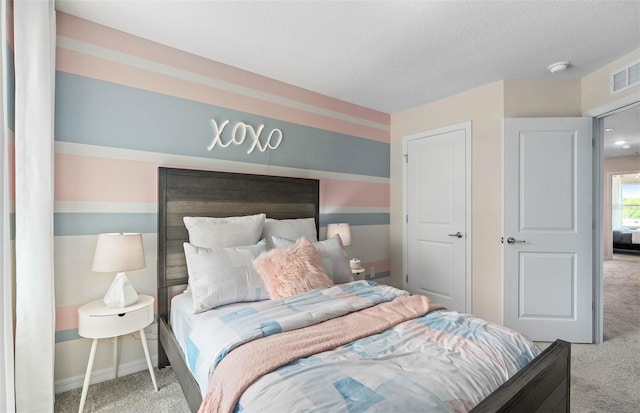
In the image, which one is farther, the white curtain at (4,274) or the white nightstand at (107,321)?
the white nightstand at (107,321)

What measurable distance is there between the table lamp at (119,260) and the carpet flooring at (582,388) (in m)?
0.61

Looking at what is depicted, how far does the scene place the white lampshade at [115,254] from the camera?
1867 mm

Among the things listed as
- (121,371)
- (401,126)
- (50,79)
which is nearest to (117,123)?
(50,79)

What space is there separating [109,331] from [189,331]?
0.54m

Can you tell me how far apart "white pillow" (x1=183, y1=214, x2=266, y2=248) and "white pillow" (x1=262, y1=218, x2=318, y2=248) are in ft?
0.51

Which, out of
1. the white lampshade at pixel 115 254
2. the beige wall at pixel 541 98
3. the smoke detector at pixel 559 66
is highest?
the smoke detector at pixel 559 66

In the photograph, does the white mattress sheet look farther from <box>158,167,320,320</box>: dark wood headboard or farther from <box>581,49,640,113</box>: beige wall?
<box>581,49,640,113</box>: beige wall

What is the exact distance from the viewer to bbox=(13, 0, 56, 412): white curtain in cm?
164

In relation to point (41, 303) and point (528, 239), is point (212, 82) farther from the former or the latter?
point (528, 239)

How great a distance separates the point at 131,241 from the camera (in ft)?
6.40

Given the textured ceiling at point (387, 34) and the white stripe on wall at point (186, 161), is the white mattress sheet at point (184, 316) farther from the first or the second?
the textured ceiling at point (387, 34)

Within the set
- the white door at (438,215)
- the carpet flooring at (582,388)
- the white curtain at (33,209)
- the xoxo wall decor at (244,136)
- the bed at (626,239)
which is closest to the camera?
the white curtain at (33,209)

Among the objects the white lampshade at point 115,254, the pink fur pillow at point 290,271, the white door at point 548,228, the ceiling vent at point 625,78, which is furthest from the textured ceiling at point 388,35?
the pink fur pillow at point 290,271

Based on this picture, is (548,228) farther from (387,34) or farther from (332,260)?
(387,34)
